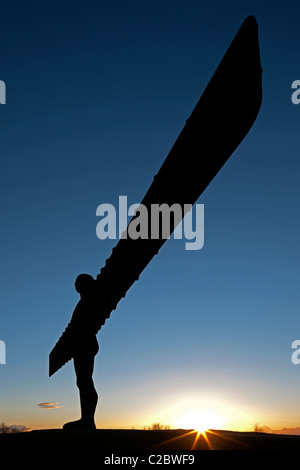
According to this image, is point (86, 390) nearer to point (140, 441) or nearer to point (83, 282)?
point (83, 282)

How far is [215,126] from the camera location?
3205 millimetres

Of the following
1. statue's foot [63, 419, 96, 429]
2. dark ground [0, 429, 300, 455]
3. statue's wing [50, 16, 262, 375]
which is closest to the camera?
statue's wing [50, 16, 262, 375]

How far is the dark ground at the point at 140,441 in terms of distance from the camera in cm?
542

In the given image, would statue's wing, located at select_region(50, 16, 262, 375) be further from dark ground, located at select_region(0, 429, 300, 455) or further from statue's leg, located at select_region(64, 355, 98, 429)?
statue's leg, located at select_region(64, 355, 98, 429)

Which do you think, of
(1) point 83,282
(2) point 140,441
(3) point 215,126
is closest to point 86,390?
(1) point 83,282

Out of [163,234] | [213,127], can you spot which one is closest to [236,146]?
[213,127]

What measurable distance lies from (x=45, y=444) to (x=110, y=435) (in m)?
1.05

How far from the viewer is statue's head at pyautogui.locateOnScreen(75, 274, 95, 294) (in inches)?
332

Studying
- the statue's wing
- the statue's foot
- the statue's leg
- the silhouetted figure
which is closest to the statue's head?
the silhouetted figure

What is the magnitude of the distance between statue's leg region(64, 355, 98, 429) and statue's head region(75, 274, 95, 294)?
1.46 meters

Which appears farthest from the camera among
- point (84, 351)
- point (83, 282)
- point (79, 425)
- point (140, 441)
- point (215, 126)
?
point (84, 351)

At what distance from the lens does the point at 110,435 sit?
669 cm

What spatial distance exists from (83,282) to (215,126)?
590 cm
